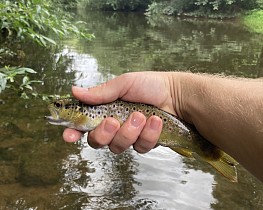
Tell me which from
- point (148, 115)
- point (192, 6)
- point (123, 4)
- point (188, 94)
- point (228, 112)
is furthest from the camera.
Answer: point (123, 4)

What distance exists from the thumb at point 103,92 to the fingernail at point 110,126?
→ 206mm

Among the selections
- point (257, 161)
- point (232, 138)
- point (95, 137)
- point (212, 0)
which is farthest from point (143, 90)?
point (212, 0)

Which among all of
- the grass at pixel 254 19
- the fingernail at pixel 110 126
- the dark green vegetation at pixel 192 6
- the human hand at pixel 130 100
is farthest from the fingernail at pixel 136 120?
the dark green vegetation at pixel 192 6

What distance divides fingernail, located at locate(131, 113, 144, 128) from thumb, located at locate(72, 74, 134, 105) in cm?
27

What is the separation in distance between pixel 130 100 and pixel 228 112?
2.65 ft

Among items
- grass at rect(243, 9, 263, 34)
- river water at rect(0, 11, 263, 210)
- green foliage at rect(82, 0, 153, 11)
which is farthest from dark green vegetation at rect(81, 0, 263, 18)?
river water at rect(0, 11, 263, 210)

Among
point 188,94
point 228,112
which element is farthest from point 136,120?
point 228,112

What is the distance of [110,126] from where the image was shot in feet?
9.75

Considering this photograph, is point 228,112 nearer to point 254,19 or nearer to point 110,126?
point 110,126

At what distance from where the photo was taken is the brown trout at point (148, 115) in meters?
2.99

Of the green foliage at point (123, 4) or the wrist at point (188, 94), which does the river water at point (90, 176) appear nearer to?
the wrist at point (188, 94)

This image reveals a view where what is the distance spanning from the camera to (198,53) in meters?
18.9

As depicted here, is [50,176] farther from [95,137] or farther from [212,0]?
[212,0]

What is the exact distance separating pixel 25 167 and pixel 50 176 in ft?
1.46
